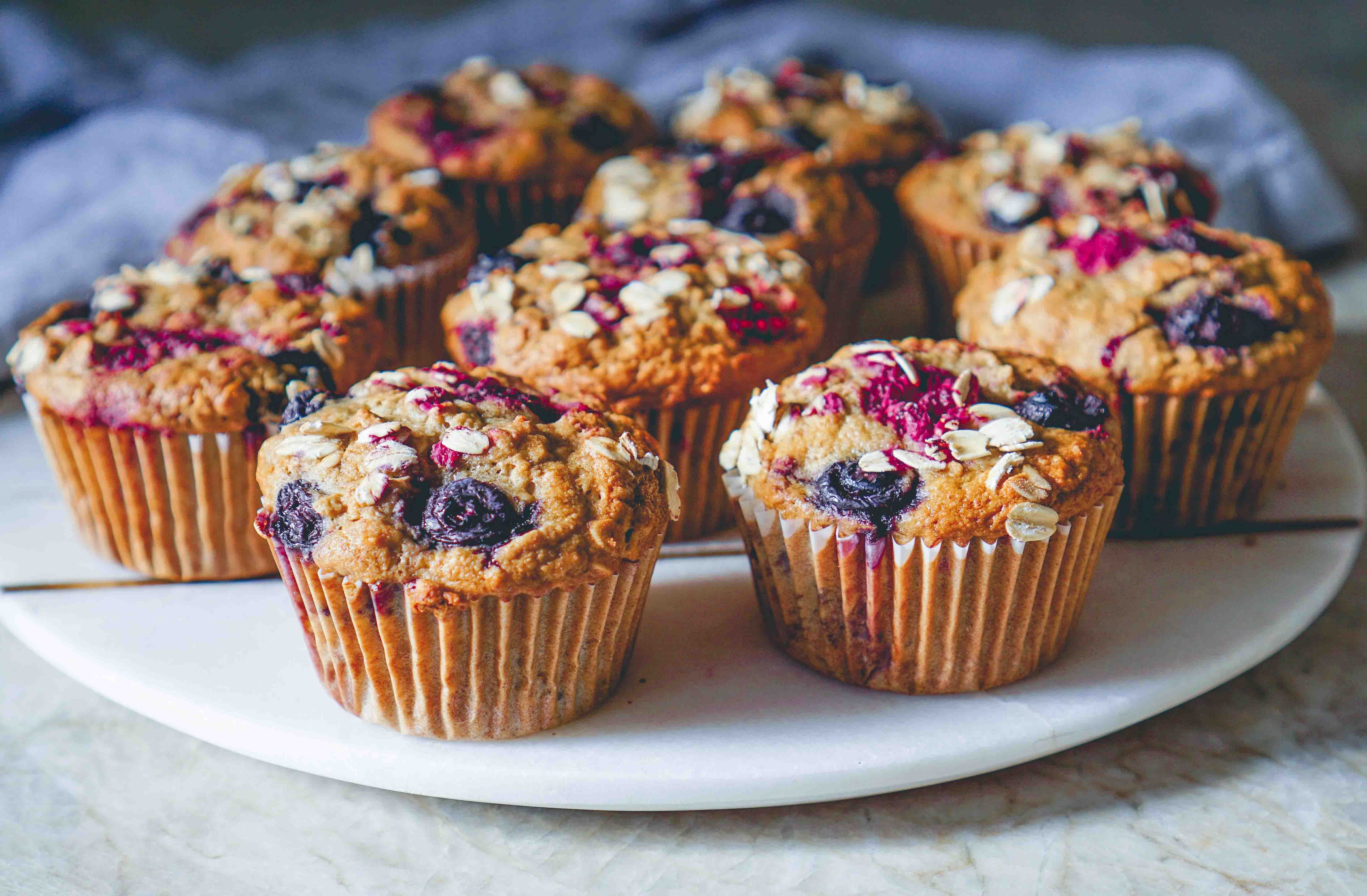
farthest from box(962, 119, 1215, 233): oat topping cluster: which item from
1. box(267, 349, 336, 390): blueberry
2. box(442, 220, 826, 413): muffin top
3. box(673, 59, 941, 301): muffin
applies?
box(267, 349, 336, 390): blueberry

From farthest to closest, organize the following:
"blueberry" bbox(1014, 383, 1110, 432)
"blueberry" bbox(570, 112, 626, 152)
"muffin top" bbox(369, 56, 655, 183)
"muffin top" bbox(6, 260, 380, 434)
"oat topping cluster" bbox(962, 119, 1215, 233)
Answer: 1. "blueberry" bbox(570, 112, 626, 152)
2. "muffin top" bbox(369, 56, 655, 183)
3. "oat topping cluster" bbox(962, 119, 1215, 233)
4. "muffin top" bbox(6, 260, 380, 434)
5. "blueberry" bbox(1014, 383, 1110, 432)

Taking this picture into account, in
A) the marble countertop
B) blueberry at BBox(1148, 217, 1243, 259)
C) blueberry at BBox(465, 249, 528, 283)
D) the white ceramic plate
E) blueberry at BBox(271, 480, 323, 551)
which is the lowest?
the marble countertop

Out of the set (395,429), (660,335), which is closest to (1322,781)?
(660,335)

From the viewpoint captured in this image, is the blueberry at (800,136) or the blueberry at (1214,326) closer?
the blueberry at (1214,326)

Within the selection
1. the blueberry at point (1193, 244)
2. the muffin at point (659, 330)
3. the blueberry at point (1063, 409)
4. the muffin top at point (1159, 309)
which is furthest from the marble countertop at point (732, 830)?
the blueberry at point (1193, 244)

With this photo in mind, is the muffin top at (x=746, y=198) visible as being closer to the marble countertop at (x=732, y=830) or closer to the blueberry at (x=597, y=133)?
the blueberry at (x=597, y=133)

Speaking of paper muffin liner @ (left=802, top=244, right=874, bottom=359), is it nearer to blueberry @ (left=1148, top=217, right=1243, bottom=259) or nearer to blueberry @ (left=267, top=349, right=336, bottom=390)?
blueberry @ (left=1148, top=217, right=1243, bottom=259)
